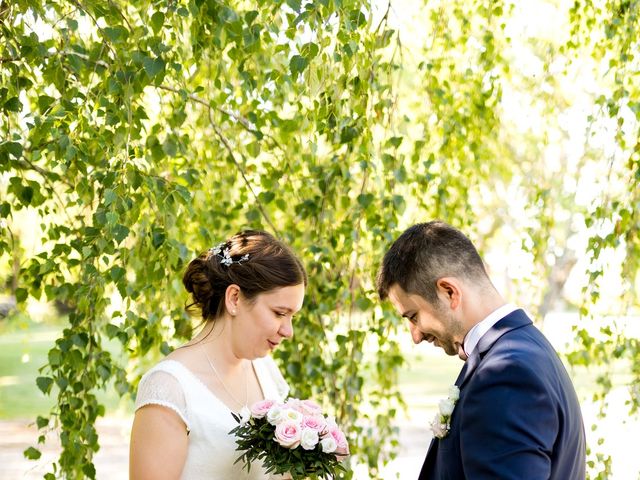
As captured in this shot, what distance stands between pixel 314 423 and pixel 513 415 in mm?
811

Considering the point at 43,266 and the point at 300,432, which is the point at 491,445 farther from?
the point at 43,266

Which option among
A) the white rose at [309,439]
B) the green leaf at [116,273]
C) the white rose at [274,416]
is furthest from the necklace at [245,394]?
the green leaf at [116,273]

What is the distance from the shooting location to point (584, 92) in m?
10.0

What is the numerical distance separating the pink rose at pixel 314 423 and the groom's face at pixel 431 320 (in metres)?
0.45

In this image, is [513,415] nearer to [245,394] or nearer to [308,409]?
[308,409]

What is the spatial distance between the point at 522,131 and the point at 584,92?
1.91 meters

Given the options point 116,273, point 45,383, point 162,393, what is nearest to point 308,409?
point 162,393

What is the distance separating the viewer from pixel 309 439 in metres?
2.51

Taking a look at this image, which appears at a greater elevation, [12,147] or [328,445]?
[12,147]

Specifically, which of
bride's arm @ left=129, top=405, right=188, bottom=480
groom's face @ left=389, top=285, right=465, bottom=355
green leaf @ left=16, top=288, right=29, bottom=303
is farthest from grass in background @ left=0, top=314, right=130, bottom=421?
groom's face @ left=389, top=285, right=465, bottom=355

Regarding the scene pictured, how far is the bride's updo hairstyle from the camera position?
276 cm

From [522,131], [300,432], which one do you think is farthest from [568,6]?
[522,131]

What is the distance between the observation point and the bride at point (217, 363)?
101 inches

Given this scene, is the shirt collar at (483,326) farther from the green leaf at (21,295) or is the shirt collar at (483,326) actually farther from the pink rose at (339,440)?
the green leaf at (21,295)
